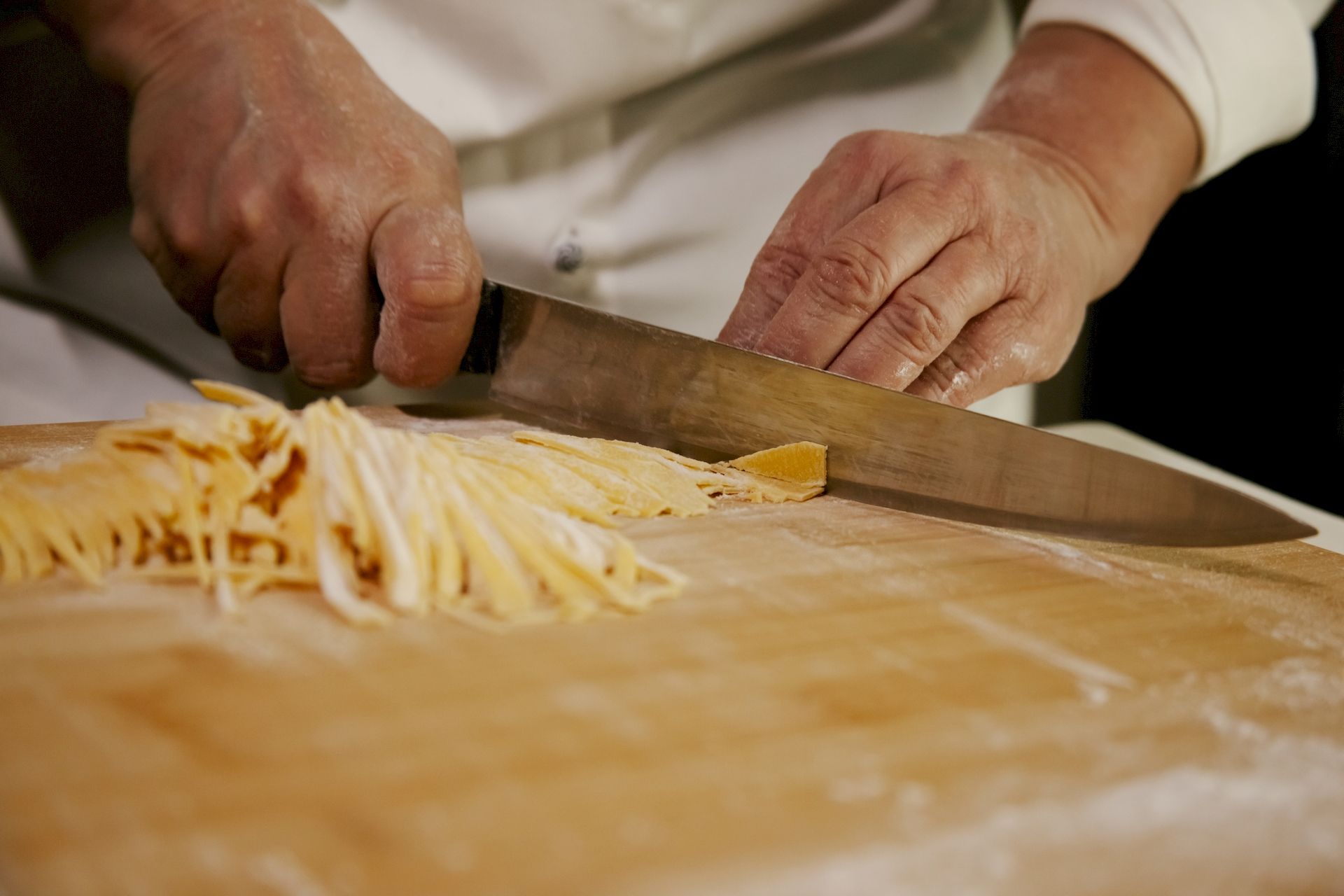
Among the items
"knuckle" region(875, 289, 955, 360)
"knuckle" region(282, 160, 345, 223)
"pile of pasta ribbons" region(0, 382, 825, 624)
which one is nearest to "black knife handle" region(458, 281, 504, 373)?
"knuckle" region(282, 160, 345, 223)

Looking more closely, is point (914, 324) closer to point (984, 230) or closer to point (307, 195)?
point (984, 230)

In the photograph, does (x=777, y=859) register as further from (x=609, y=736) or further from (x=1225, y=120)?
(x=1225, y=120)

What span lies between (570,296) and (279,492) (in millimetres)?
1294

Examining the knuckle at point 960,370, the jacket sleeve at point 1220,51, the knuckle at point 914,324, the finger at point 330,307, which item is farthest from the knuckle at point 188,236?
the jacket sleeve at point 1220,51

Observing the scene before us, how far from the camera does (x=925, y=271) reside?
1.71m

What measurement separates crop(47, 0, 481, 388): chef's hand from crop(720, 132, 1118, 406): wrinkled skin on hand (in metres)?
0.54

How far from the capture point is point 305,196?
5.60 ft

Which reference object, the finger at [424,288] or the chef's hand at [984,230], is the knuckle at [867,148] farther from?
the finger at [424,288]

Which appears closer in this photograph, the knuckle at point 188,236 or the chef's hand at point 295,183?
the chef's hand at point 295,183

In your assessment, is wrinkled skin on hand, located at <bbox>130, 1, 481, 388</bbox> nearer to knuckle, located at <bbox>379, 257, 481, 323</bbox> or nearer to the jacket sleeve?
knuckle, located at <bbox>379, 257, 481, 323</bbox>

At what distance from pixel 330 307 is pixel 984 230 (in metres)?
1.11

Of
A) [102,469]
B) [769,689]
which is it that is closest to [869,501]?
[769,689]

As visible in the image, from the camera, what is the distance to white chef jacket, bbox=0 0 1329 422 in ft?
7.06

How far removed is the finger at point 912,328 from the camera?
1641mm
